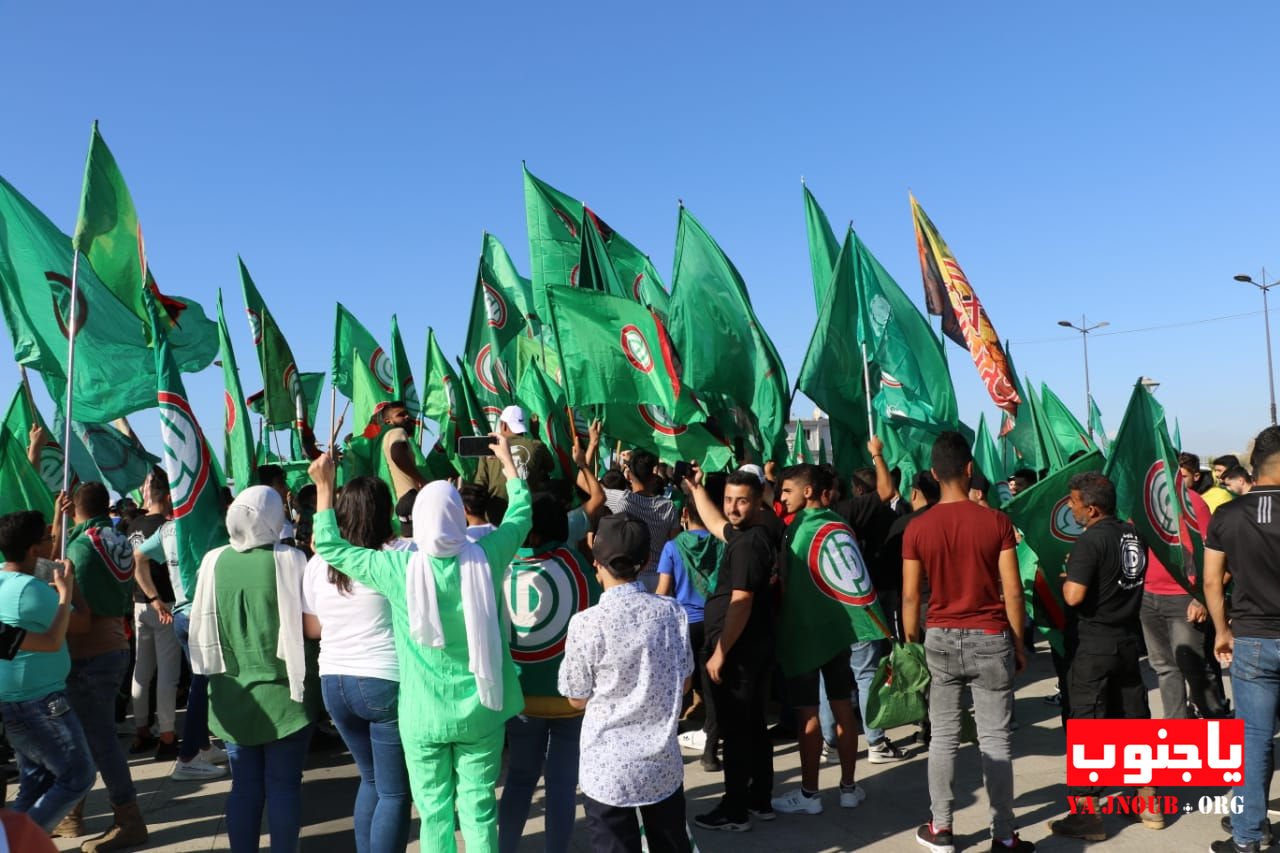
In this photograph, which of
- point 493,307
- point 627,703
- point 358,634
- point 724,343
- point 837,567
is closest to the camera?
point 627,703

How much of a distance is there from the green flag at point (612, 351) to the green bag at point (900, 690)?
12.5ft

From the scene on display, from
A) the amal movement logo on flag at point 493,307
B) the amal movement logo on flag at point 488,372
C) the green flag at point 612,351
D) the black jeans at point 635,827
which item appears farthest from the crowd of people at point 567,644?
the amal movement logo on flag at point 493,307

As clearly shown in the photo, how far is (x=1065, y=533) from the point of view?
616cm

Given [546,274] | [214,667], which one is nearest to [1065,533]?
[214,667]

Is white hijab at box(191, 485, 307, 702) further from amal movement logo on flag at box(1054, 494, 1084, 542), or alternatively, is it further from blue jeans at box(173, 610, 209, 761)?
amal movement logo on flag at box(1054, 494, 1084, 542)

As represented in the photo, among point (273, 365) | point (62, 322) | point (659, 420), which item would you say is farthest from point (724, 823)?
point (273, 365)

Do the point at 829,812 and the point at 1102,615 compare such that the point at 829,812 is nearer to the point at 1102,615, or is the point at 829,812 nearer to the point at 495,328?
the point at 1102,615

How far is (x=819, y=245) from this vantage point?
10578mm

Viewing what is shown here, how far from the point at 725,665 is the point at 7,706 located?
3.42m

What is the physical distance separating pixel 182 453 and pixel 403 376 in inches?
341

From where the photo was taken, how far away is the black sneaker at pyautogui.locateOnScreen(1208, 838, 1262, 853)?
15.1ft

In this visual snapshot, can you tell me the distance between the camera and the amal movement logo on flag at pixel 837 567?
5453 mm

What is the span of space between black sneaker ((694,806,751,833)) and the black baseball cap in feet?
7.29

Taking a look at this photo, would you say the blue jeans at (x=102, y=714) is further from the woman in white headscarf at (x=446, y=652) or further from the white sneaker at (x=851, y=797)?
the white sneaker at (x=851, y=797)
